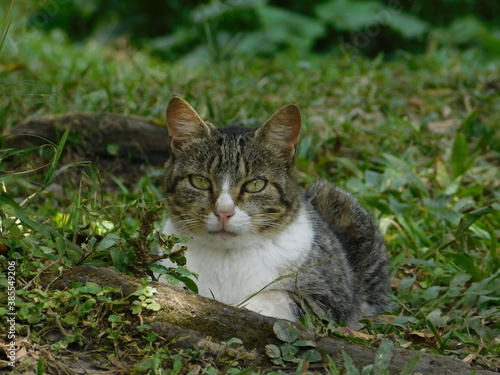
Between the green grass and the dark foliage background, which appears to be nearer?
the green grass

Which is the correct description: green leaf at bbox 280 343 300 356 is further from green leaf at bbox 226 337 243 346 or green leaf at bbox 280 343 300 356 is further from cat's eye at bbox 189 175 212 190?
cat's eye at bbox 189 175 212 190

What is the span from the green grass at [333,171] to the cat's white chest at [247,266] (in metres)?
0.40

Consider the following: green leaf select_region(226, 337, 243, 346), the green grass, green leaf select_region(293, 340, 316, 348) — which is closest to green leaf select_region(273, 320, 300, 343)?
green leaf select_region(293, 340, 316, 348)

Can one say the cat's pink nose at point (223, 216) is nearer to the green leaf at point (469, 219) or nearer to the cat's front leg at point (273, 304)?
the cat's front leg at point (273, 304)

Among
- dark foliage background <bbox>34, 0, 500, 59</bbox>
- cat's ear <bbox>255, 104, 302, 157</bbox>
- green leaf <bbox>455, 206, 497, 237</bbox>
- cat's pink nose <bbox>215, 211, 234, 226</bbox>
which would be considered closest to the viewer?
cat's pink nose <bbox>215, 211, 234, 226</bbox>

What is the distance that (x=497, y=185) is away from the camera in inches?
231

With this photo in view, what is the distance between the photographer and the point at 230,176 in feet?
12.5

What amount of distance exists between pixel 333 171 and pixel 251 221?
7.95 ft

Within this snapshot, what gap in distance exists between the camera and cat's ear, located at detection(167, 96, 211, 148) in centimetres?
397

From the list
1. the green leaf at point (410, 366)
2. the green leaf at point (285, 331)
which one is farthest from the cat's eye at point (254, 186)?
the green leaf at point (410, 366)

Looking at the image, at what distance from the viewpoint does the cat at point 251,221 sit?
3770 mm

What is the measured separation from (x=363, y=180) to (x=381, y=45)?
226 inches

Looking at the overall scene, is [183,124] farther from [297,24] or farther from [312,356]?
[297,24]

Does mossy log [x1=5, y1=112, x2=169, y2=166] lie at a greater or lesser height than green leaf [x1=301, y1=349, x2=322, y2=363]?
lesser
